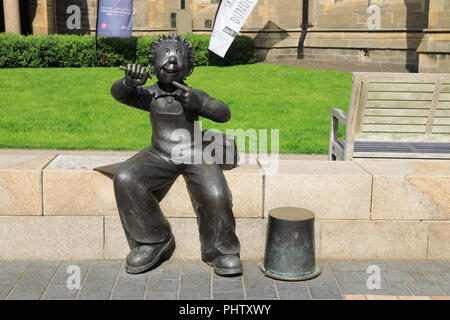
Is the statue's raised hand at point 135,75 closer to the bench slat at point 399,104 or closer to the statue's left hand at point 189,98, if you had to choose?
the statue's left hand at point 189,98

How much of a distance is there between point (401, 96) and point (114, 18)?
41.0ft

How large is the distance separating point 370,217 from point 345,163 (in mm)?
604

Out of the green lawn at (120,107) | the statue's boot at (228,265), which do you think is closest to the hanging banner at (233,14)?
the green lawn at (120,107)

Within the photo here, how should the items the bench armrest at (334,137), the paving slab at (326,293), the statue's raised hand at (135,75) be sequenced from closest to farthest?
the paving slab at (326,293)
the statue's raised hand at (135,75)
the bench armrest at (334,137)

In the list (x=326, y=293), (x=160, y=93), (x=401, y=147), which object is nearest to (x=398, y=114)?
(x=401, y=147)

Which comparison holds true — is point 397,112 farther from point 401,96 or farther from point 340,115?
point 340,115

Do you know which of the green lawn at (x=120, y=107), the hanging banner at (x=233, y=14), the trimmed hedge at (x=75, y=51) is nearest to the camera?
the green lawn at (x=120, y=107)

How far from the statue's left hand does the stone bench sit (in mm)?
642

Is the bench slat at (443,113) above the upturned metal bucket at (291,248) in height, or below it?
above

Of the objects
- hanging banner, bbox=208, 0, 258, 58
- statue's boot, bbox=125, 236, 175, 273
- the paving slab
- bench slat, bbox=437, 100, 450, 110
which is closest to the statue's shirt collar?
statue's boot, bbox=125, 236, 175, 273

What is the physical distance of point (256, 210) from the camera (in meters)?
4.54

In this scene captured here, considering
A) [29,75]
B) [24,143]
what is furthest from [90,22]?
[24,143]

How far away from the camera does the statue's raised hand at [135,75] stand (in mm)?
4016

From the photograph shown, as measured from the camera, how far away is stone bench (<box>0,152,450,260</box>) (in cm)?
444
